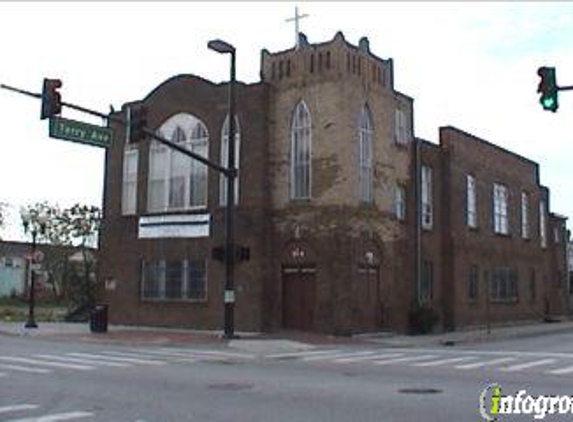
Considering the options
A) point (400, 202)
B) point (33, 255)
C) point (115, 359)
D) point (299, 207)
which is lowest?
point (115, 359)

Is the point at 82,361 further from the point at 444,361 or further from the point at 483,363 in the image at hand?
the point at 483,363

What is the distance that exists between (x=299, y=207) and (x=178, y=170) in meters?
6.61

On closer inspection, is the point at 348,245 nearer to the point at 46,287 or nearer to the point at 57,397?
the point at 57,397

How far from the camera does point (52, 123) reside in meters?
23.5

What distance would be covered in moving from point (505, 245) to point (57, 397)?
38086 millimetres

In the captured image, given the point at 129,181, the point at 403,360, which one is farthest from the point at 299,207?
the point at 403,360

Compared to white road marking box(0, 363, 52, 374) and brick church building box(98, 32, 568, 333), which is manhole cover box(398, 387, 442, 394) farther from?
brick church building box(98, 32, 568, 333)

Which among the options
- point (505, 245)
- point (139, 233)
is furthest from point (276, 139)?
point (505, 245)

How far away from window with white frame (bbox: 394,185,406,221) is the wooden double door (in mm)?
5537

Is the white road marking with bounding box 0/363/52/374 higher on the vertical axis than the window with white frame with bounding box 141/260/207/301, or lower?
lower

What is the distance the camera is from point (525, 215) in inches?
2055

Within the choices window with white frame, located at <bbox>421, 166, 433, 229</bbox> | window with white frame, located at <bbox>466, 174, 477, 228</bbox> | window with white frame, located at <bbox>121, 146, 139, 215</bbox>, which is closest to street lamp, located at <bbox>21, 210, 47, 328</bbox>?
window with white frame, located at <bbox>121, 146, 139, 215</bbox>

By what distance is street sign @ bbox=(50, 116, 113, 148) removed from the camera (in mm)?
23578

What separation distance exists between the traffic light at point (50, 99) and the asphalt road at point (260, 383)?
6.24 metres
